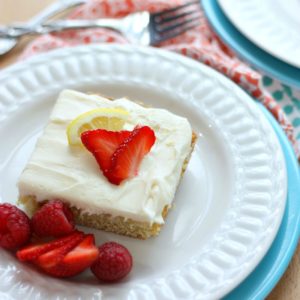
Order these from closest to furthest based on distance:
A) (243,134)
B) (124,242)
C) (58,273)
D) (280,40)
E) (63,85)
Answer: (58,273)
(124,242)
(243,134)
(63,85)
(280,40)

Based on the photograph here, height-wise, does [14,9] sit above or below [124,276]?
above

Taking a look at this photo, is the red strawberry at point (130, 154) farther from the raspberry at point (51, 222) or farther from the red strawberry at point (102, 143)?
the raspberry at point (51, 222)

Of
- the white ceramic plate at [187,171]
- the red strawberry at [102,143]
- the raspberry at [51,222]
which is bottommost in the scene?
the white ceramic plate at [187,171]

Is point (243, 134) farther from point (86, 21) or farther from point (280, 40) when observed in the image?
point (86, 21)

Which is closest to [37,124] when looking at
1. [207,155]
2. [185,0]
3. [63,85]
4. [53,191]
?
[63,85]

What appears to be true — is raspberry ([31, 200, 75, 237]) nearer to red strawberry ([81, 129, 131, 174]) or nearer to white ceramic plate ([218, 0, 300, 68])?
red strawberry ([81, 129, 131, 174])

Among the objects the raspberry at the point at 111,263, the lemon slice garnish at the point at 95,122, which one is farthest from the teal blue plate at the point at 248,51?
the raspberry at the point at 111,263
